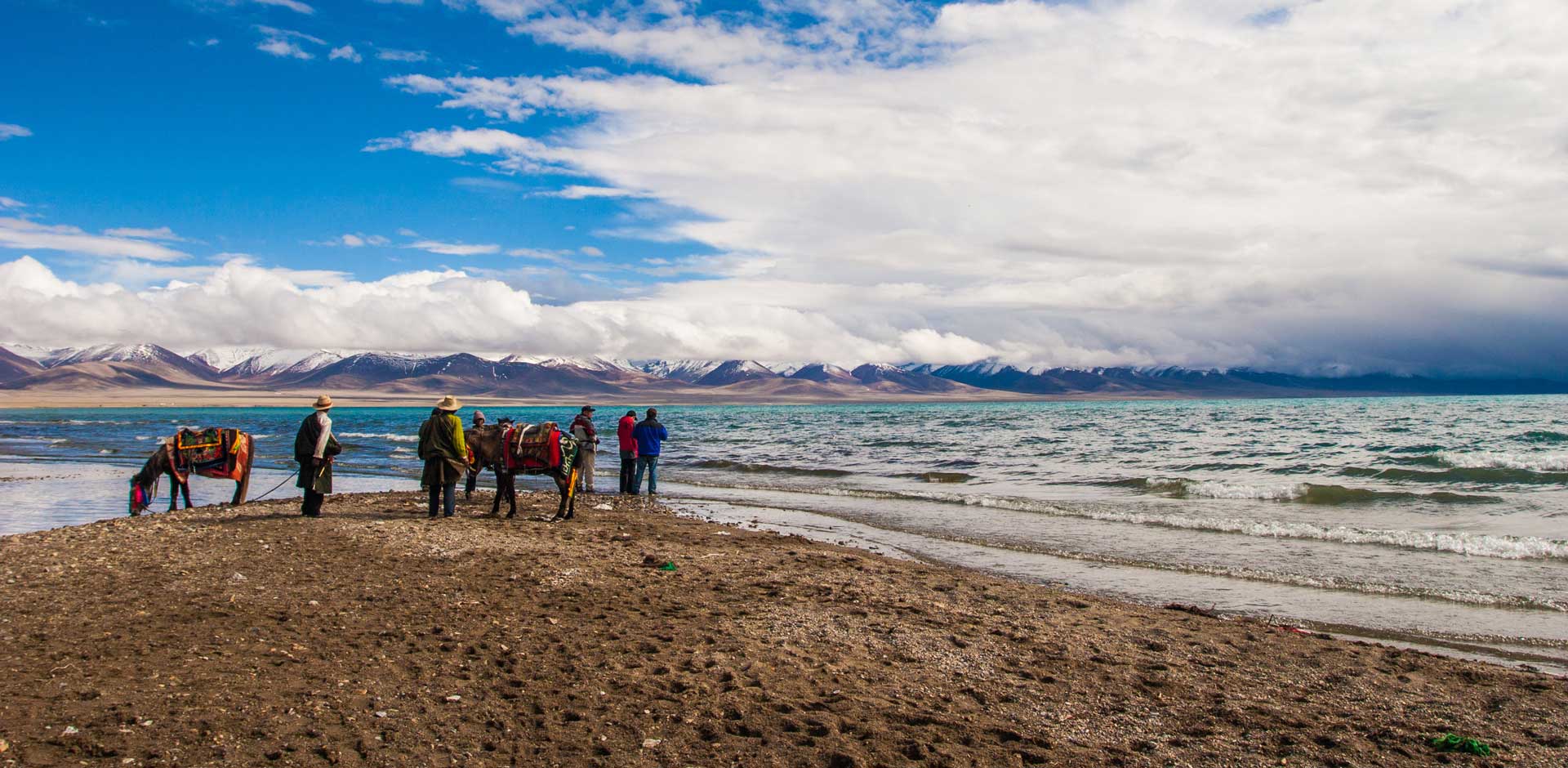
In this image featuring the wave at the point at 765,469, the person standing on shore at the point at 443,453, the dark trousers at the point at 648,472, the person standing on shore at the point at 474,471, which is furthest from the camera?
the wave at the point at 765,469

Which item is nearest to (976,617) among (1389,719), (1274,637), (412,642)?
(1274,637)

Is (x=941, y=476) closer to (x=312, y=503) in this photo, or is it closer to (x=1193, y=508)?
(x=1193, y=508)

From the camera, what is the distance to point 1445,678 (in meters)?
7.33

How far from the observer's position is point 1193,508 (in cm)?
1947

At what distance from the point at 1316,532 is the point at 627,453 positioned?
14071 mm

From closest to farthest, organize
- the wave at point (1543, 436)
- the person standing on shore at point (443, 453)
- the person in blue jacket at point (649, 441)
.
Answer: the person standing on shore at point (443, 453) < the person in blue jacket at point (649, 441) < the wave at point (1543, 436)

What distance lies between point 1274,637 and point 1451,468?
2188 centimetres

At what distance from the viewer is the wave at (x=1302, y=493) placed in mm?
20359

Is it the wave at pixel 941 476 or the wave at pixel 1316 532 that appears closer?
the wave at pixel 1316 532

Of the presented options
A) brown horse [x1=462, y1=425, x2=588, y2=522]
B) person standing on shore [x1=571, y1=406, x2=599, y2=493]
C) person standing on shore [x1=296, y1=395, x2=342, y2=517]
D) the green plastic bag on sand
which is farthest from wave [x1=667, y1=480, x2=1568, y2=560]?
person standing on shore [x1=296, y1=395, x2=342, y2=517]

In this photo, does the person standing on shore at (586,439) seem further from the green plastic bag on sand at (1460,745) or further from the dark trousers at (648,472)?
the green plastic bag on sand at (1460,745)

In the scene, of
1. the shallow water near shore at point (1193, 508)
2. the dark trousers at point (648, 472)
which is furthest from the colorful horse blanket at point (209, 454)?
the dark trousers at point (648, 472)

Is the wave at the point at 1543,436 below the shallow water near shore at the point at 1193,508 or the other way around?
the other way around

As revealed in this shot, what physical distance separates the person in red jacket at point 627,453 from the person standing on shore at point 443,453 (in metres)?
6.82
